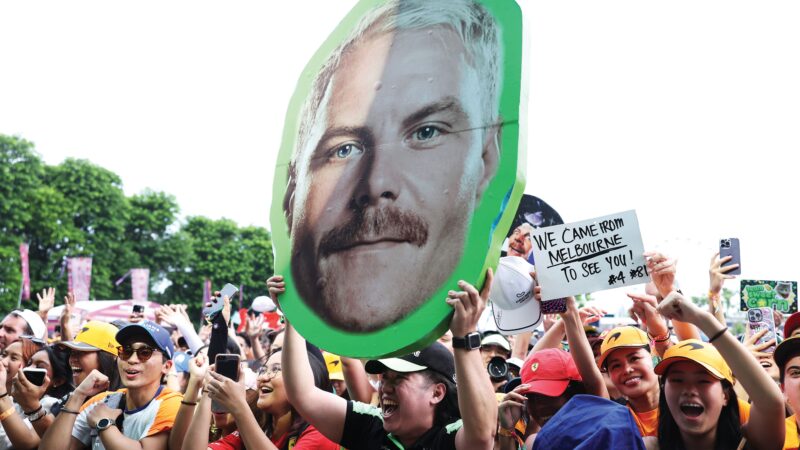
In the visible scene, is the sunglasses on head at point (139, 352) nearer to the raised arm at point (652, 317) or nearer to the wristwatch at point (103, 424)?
the wristwatch at point (103, 424)

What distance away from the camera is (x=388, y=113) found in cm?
297

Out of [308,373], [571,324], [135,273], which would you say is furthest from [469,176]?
[135,273]

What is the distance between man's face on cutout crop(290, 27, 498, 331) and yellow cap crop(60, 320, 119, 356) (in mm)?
2780

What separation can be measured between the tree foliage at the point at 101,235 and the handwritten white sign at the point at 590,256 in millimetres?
36832

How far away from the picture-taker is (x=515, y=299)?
341cm

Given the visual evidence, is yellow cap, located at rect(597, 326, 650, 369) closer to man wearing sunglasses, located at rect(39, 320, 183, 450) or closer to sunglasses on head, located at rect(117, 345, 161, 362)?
man wearing sunglasses, located at rect(39, 320, 183, 450)

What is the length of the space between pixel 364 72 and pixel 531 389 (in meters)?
1.71

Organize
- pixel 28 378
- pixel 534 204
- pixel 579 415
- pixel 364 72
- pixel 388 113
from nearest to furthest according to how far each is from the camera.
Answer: pixel 579 415 → pixel 388 113 → pixel 364 72 → pixel 534 204 → pixel 28 378

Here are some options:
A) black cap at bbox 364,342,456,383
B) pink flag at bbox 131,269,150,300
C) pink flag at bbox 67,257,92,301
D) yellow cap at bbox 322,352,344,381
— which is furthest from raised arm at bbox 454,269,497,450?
pink flag at bbox 131,269,150,300

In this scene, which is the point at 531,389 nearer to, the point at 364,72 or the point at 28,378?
the point at 364,72

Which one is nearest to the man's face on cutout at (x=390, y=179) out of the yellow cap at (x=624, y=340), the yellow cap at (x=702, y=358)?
the yellow cap at (x=702, y=358)

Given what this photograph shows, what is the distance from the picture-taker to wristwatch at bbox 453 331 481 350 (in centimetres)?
250

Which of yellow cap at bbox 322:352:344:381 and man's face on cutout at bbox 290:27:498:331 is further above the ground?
man's face on cutout at bbox 290:27:498:331

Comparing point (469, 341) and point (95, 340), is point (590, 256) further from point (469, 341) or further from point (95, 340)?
point (95, 340)
